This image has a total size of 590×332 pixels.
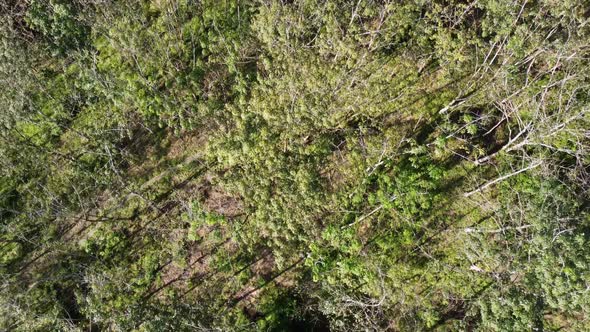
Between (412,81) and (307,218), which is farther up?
(412,81)

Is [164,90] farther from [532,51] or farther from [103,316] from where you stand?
[532,51]

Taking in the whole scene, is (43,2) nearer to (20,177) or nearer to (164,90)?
(164,90)

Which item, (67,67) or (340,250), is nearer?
(340,250)

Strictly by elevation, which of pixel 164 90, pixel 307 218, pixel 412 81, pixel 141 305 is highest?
pixel 164 90

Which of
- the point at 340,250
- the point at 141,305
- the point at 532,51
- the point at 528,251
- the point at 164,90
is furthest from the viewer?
the point at 164,90

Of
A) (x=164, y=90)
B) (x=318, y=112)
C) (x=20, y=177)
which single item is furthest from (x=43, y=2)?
(x=318, y=112)

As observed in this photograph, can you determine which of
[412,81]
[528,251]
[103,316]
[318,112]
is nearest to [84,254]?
[103,316]

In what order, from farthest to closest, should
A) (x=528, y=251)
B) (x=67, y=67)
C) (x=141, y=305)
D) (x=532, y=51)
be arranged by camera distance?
(x=67, y=67), (x=141, y=305), (x=532, y=51), (x=528, y=251)
